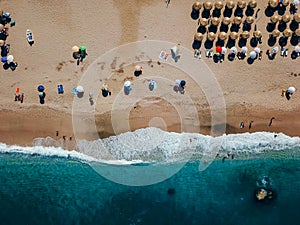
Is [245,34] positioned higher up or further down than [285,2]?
further down

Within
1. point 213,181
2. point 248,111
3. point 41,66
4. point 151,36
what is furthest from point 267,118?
point 41,66

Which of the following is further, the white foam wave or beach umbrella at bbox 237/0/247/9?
the white foam wave

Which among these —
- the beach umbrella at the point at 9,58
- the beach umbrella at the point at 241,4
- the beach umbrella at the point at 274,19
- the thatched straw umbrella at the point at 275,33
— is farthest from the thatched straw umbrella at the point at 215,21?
the beach umbrella at the point at 9,58

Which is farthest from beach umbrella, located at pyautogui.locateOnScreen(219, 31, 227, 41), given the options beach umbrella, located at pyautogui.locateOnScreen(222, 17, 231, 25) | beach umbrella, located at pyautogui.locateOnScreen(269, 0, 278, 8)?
beach umbrella, located at pyautogui.locateOnScreen(269, 0, 278, 8)

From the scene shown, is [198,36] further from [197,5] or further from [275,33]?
[275,33]

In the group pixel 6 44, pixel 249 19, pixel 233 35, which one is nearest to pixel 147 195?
pixel 233 35

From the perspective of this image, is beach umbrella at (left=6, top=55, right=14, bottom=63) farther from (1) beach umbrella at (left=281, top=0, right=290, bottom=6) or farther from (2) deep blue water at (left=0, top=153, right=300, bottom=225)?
(1) beach umbrella at (left=281, top=0, right=290, bottom=6)

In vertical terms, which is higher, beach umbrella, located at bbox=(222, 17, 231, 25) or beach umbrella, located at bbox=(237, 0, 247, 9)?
beach umbrella, located at bbox=(237, 0, 247, 9)
